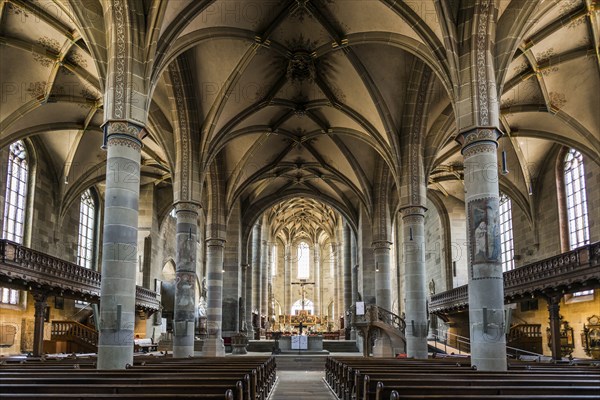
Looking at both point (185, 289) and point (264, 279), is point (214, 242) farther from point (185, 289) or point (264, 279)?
point (264, 279)

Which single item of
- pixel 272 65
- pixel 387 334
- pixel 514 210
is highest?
pixel 272 65

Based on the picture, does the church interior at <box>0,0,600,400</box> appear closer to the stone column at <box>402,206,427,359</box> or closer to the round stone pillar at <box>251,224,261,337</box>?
the stone column at <box>402,206,427,359</box>

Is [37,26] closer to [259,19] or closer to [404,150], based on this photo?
[259,19]

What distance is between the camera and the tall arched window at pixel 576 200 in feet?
81.5

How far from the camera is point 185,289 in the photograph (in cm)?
2070

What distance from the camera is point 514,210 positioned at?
30.8 m

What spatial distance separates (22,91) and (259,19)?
933cm

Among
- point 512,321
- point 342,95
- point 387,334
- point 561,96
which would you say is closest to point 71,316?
point 387,334

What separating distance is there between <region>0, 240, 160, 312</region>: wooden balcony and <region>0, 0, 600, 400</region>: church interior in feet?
0.36

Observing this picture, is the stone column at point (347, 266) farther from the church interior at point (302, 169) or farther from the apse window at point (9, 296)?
the apse window at point (9, 296)

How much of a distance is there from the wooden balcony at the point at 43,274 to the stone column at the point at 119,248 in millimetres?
7711

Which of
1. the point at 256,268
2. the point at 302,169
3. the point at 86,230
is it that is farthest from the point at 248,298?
the point at 86,230

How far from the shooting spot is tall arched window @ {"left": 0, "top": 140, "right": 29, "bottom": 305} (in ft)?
79.7

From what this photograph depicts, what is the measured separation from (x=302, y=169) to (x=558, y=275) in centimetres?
1653
